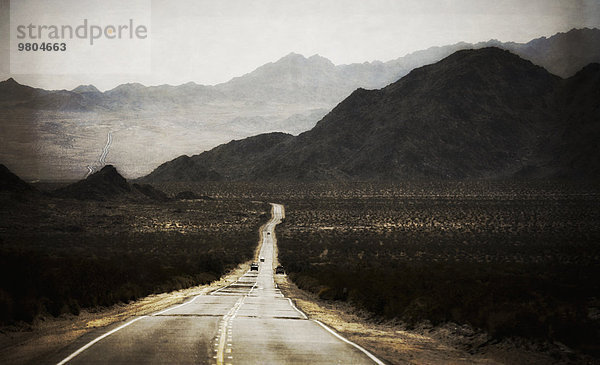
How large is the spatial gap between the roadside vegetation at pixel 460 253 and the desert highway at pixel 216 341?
16.2 feet

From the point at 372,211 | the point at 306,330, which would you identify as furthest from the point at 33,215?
the point at 306,330

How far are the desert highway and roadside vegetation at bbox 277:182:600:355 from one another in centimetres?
492

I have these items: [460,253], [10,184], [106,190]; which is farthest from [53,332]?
[106,190]

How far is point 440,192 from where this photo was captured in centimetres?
12988

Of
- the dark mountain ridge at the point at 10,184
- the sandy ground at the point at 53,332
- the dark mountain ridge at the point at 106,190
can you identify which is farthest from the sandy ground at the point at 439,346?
the dark mountain ridge at the point at 106,190

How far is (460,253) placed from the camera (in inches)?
2253

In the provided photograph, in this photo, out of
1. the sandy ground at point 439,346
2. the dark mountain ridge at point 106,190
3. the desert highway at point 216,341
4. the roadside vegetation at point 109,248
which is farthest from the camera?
the dark mountain ridge at point 106,190

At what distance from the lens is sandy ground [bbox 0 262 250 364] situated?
13133 millimetres

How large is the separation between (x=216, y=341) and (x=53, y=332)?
5.80m

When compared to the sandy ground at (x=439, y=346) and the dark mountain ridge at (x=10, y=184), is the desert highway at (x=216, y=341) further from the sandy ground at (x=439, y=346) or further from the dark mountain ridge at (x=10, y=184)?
the dark mountain ridge at (x=10, y=184)

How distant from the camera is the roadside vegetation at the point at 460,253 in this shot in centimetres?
1797

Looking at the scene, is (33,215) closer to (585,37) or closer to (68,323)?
(68,323)

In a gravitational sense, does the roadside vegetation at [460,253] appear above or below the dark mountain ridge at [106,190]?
below

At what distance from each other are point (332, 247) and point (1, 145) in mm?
109848
